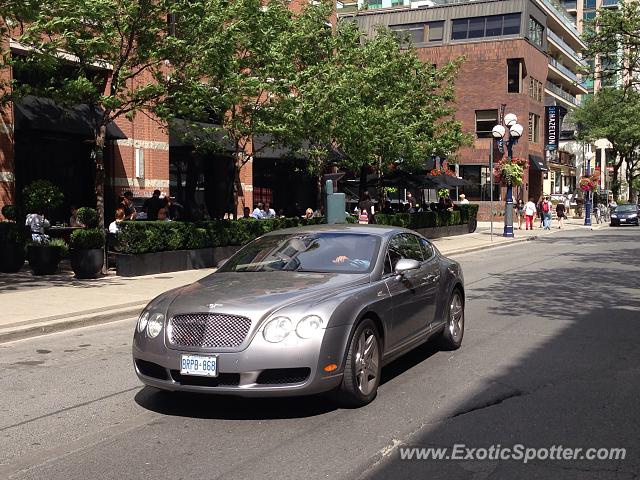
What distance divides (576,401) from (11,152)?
17670 millimetres

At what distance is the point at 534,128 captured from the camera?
181ft

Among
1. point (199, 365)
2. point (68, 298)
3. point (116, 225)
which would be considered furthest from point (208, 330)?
point (116, 225)

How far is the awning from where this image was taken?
18797 mm

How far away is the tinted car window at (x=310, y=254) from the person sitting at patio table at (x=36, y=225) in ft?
34.9

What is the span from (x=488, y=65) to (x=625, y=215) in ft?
50.0

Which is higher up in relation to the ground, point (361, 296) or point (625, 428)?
point (361, 296)

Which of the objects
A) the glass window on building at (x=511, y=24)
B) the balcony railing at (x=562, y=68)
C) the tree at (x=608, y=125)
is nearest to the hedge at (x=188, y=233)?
the glass window on building at (x=511, y=24)

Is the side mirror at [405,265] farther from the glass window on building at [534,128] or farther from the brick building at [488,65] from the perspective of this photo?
the glass window on building at [534,128]

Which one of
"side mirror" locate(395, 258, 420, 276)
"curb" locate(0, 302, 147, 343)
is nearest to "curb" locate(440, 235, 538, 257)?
"curb" locate(0, 302, 147, 343)

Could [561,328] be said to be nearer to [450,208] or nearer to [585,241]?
[585,241]

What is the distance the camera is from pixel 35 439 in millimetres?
5215

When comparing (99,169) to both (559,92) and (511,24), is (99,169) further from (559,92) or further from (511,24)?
(559,92)

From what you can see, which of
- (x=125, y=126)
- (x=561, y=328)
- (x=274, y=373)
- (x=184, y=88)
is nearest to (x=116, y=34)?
(x=184, y=88)

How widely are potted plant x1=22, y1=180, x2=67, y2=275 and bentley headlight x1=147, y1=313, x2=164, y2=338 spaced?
1054cm
